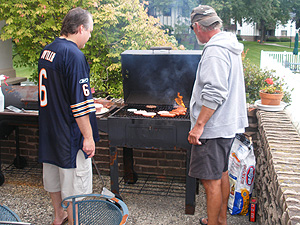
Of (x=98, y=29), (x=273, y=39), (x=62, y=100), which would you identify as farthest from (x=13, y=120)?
(x=273, y=39)

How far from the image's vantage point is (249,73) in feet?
16.6

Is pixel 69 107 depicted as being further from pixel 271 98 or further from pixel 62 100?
pixel 271 98

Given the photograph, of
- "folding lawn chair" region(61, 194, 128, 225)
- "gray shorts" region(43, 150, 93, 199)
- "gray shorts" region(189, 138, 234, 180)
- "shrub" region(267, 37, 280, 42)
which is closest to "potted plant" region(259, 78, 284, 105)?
"gray shorts" region(189, 138, 234, 180)

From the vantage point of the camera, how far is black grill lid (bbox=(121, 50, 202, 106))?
3957mm

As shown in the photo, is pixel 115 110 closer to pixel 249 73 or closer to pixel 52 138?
pixel 52 138

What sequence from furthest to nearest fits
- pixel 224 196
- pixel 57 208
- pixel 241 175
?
pixel 241 175
pixel 57 208
pixel 224 196

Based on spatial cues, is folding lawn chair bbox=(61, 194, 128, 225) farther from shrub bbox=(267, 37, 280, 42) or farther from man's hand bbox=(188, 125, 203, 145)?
shrub bbox=(267, 37, 280, 42)

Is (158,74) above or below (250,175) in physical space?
above

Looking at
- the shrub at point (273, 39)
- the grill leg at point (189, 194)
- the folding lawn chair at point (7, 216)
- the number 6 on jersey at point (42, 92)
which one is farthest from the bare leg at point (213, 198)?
the shrub at point (273, 39)

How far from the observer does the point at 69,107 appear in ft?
9.36

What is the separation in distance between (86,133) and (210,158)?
41.9 inches

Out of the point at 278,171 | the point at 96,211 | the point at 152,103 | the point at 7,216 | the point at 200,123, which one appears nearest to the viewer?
the point at 7,216

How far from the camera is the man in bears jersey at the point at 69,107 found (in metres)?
2.75

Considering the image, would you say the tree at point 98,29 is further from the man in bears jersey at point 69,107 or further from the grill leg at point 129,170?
the man in bears jersey at point 69,107
